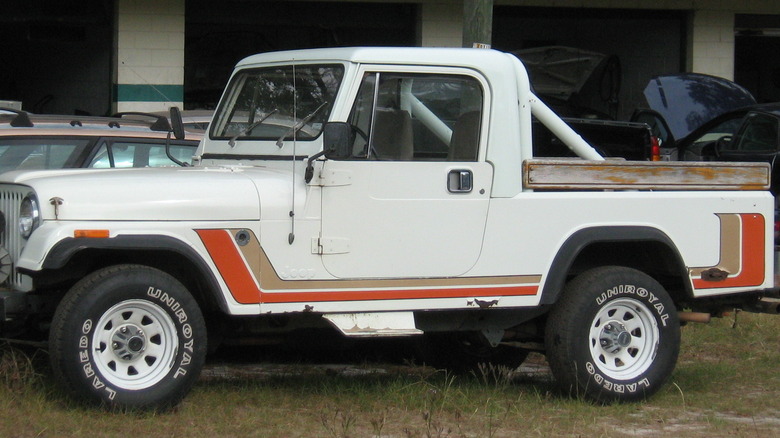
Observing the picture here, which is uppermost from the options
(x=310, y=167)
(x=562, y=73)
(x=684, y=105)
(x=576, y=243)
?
(x=562, y=73)

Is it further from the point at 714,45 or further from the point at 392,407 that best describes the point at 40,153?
the point at 714,45

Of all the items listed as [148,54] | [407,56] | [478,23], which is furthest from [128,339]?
[148,54]

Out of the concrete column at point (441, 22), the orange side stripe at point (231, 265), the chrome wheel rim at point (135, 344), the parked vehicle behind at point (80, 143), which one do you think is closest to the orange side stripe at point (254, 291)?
the orange side stripe at point (231, 265)

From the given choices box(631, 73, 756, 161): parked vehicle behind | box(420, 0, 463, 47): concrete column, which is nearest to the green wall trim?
box(420, 0, 463, 47): concrete column

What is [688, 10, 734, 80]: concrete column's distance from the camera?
56.4 feet

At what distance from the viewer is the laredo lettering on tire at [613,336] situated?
6637mm

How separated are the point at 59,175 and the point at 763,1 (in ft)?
44.6

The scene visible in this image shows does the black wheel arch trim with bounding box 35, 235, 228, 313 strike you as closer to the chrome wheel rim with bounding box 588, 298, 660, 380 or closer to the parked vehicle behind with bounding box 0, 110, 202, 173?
the parked vehicle behind with bounding box 0, 110, 202, 173

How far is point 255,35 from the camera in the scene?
18203 mm

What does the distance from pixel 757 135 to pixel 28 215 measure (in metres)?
8.34

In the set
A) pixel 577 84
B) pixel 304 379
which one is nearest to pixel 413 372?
pixel 304 379

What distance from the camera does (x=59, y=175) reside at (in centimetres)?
600

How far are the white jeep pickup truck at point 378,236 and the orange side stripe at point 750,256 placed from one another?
10 millimetres

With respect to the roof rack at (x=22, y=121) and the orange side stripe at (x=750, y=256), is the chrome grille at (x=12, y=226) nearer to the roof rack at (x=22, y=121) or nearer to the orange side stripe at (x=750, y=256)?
the roof rack at (x=22, y=121)
